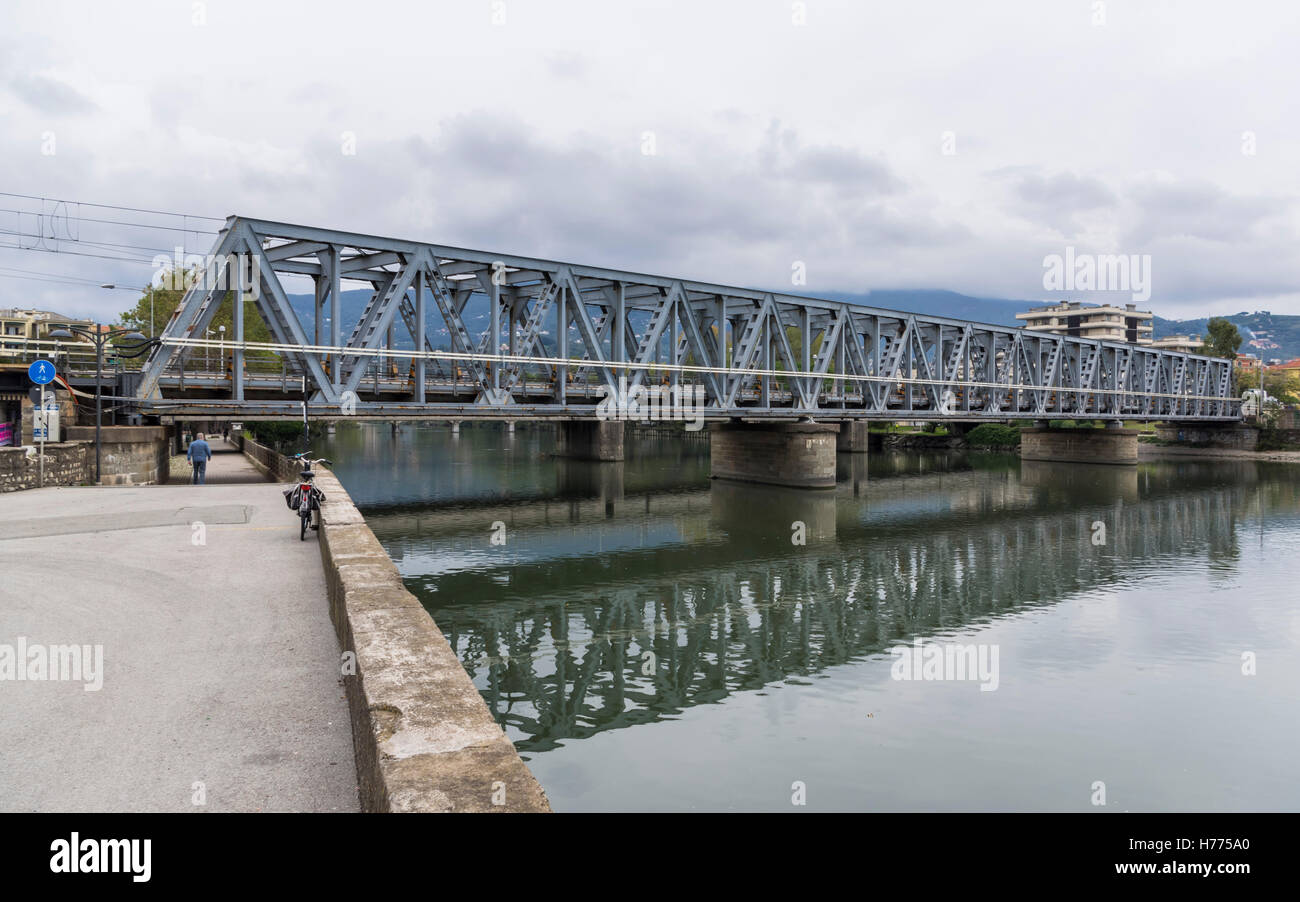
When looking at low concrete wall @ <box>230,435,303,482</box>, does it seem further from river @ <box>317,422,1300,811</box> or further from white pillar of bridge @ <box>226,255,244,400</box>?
river @ <box>317,422,1300,811</box>

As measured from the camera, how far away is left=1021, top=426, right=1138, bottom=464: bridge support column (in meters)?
74.2

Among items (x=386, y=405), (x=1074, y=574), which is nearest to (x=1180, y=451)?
(x=1074, y=574)

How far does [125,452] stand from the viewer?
27.5 metres

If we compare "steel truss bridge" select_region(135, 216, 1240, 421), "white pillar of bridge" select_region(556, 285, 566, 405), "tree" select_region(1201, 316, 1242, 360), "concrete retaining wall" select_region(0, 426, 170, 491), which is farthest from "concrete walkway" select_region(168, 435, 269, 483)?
"tree" select_region(1201, 316, 1242, 360)

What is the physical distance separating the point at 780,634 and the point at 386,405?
21052 millimetres

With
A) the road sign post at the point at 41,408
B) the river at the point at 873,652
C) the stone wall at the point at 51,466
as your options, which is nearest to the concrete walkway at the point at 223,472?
the stone wall at the point at 51,466

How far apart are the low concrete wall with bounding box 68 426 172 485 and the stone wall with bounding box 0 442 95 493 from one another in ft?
0.62

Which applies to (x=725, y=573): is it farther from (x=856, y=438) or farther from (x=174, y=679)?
(x=856, y=438)

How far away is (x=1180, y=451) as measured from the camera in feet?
315

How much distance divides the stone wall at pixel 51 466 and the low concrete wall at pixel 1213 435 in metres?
106

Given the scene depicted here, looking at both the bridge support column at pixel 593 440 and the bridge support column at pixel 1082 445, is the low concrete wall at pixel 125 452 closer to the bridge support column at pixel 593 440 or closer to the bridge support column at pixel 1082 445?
the bridge support column at pixel 593 440

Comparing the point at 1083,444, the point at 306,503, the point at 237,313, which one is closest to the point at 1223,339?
the point at 1083,444

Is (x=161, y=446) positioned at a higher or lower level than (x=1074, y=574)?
higher
